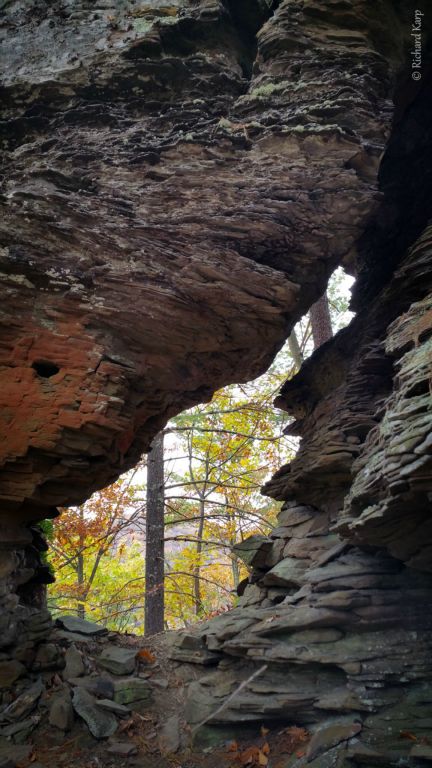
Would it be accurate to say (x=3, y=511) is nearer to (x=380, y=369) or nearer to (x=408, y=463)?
(x=408, y=463)

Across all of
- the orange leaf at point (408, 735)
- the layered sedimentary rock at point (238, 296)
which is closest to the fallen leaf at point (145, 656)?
the layered sedimentary rock at point (238, 296)

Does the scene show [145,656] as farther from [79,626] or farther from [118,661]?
Answer: [79,626]

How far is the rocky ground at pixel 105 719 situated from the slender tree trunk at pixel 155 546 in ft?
12.9

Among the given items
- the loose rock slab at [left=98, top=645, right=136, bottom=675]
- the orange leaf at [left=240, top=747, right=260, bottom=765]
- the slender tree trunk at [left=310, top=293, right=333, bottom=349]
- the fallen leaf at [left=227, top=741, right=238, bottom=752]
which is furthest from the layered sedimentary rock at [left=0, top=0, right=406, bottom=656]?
the slender tree trunk at [left=310, top=293, right=333, bottom=349]

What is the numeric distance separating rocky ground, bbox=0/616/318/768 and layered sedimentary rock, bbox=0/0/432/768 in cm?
32

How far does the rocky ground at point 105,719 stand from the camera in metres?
5.91

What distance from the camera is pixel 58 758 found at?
5.81 meters

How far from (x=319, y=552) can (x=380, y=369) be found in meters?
3.51

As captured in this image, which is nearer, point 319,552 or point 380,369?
point 319,552

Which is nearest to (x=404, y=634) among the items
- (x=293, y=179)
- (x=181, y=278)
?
(x=181, y=278)

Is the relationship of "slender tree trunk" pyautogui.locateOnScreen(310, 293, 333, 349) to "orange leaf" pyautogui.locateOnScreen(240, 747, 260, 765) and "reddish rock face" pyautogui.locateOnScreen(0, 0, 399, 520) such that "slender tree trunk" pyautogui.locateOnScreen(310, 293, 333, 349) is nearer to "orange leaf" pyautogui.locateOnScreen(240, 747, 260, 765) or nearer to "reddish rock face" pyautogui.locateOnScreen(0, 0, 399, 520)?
"reddish rock face" pyautogui.locateOnScreen(0, 0, 399, 520)

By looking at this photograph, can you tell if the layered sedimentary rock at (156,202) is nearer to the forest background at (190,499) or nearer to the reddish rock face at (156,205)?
the reddish rock face at (156,205)

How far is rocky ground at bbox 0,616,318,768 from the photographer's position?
19.4 feet

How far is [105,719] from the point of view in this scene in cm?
654
